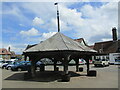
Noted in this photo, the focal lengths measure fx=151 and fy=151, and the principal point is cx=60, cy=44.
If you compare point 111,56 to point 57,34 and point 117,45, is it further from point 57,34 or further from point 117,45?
point 57,34

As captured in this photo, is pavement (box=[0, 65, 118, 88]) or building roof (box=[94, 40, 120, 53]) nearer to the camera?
pavement (box=[0, 65, 118, 88])

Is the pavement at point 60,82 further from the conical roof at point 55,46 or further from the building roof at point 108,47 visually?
the building roof at point 108,47

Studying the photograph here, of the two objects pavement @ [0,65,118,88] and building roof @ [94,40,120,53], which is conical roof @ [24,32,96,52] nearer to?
pavement @ [0,65,118,88]

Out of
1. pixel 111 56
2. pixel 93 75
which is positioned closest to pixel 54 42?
pixel 93 75

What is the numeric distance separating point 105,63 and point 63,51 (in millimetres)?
23835

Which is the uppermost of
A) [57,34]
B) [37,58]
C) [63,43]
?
[57,34]

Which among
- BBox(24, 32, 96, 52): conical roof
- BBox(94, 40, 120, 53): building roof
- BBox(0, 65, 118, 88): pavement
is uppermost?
BBox(94, 40, 120, 53): building roof

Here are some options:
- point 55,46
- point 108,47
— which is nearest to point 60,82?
point 55,46

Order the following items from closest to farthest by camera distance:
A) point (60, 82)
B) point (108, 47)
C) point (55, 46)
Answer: point (60, 82), point (55, 46), point (108, 47)

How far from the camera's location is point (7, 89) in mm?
10359

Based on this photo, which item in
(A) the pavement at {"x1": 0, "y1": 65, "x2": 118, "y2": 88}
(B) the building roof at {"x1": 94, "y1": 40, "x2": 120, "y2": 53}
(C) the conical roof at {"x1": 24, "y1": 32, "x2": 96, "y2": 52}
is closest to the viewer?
(A) the pavement at {"x1": 0, "y1": 65, "x2": 118, "y2": 88}

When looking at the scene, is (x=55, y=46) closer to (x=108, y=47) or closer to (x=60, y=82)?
(x=60, y=82)

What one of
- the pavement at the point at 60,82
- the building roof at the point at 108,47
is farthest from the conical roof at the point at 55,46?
the building roof at the point at 108,47

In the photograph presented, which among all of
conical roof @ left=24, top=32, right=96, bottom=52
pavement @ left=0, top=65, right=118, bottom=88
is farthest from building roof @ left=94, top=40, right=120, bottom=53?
conical roof @ left=24, top=32, right=96, bottom=52
